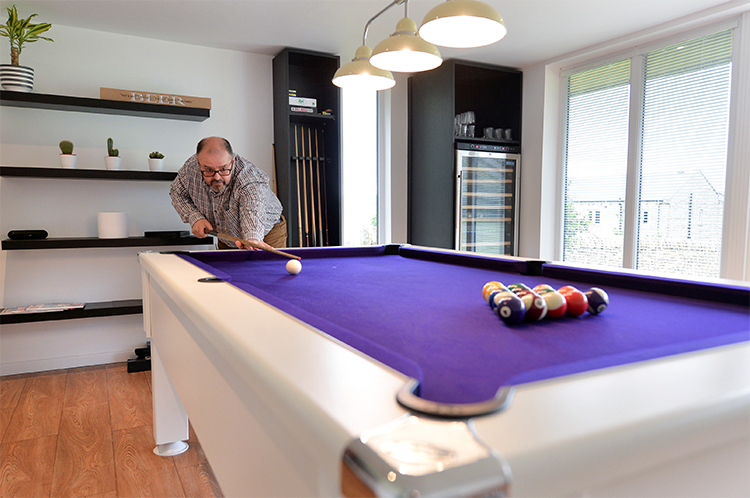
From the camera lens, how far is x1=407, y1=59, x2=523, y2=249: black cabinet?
466cm

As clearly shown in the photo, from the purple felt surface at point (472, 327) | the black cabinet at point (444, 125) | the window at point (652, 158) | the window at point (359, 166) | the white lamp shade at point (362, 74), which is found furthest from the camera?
the window at point (359, 166)

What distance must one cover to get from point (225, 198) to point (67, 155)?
109 centimetres

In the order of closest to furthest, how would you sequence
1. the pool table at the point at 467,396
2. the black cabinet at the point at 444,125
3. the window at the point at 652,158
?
1. the pool table at the point at 467,396
2. the window at the point at 652,158
3. the black cabinet at the point at 444,125

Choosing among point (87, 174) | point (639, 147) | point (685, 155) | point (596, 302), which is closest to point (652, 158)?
point (639, 147)

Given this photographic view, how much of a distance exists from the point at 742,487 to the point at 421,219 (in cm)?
455

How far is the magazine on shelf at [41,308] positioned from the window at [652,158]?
14.1 ft

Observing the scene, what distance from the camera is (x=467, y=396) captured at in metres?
0.57

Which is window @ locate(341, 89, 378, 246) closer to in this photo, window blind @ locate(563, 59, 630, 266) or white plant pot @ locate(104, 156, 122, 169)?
window blind @ locate(563, 59, 630, 266)

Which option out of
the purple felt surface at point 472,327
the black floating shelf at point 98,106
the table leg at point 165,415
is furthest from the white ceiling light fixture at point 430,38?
the black floating shelf at point 98,106

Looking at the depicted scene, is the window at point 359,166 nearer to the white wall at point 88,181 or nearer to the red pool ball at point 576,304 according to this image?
the white wall at point 88,181

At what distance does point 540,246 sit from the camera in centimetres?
488

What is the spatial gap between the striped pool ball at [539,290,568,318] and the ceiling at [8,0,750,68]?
2747mm

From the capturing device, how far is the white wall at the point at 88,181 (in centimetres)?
354

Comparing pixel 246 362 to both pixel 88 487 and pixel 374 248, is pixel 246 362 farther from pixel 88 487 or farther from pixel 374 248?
pixel 374 248
